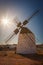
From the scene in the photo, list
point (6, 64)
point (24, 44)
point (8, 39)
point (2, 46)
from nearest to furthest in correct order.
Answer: point (6, 64), point (24, 44), point (8, 39), point (2, 46)

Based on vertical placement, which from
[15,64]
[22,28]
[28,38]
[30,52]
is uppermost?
[22,28]

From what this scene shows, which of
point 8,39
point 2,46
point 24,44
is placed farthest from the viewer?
point 2,46

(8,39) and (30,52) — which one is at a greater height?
(8,39)

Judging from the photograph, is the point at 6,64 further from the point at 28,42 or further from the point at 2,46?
the point at 2,46

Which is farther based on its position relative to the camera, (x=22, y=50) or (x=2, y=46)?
(x=2, y=46)

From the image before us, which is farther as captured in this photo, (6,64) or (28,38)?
(28,38)

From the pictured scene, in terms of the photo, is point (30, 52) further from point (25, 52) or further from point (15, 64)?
point (15, 64)

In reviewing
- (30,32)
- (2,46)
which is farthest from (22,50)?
(2,46)

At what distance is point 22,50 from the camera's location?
26.1 m

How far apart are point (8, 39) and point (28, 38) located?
3625 millimetres

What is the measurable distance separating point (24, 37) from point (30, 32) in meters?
1.30

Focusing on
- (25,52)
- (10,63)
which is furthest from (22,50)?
(10,63)

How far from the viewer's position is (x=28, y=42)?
26.1 meters

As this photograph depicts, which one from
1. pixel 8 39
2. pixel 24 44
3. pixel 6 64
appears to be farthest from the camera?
pixel 8 39
